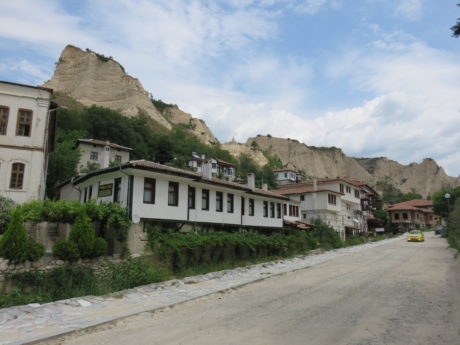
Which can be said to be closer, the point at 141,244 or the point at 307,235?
the point at 141,244

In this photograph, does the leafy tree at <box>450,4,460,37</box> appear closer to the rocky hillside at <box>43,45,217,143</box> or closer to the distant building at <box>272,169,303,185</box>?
the distant building at <box>272,169,303,185</box>

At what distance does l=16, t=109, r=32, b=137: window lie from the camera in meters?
21.7

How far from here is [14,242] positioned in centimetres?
1400

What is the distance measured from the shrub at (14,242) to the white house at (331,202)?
34044 millimetres

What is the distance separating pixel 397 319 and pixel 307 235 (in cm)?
2584

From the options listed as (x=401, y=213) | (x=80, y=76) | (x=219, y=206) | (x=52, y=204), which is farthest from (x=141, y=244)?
(x=80, y=76)

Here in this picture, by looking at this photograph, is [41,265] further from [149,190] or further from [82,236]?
[149,190]

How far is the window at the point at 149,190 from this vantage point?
18.9 m

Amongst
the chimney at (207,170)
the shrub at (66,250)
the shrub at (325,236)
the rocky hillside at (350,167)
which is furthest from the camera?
the rocky hillside at (350,167)

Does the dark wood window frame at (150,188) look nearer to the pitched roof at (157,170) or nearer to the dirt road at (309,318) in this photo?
the pitched roof at (157,170)

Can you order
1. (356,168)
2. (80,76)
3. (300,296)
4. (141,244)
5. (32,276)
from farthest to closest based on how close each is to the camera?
(356,168), (80,76), (141,244), (32,276), (300,296)

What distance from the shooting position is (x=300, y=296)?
1280 centimetres

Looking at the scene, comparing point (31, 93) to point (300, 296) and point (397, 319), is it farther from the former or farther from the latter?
point (397, 319)

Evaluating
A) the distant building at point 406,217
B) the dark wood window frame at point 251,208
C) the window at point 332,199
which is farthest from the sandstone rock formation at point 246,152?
the dark wood window frame at point 251,208
